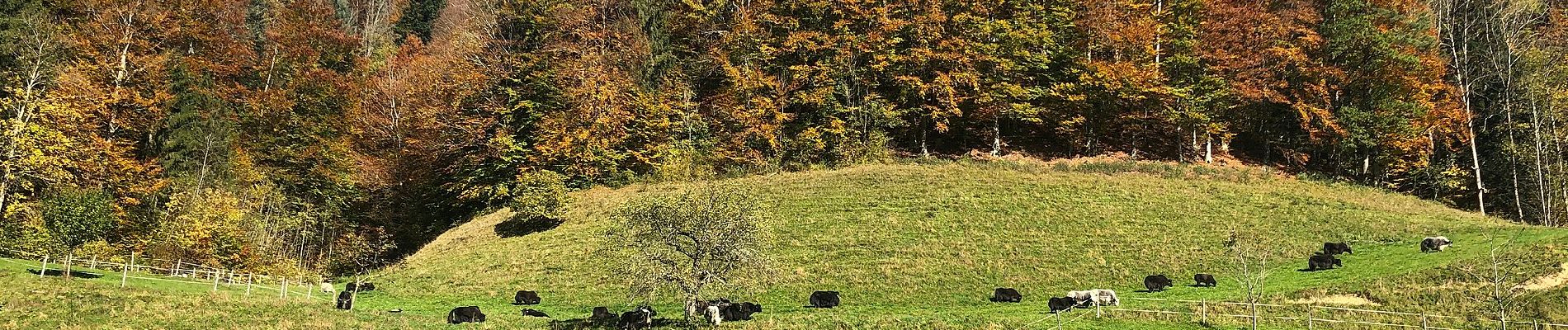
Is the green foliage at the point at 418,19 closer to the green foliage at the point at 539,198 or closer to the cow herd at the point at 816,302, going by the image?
the green foliage at the point at 539,198

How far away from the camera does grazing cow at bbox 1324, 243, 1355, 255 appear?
1491 inches

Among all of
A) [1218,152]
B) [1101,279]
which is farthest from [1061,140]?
[1101,279]

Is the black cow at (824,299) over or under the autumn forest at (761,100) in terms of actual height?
under

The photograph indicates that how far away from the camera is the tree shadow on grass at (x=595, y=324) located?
99.1 ft

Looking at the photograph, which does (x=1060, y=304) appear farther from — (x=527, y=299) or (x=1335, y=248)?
(x=527, y=299)

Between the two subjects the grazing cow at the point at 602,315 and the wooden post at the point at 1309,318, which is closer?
the wooden post at the point at 1309,318

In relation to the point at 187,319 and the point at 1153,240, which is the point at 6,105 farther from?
the point at 1153,240

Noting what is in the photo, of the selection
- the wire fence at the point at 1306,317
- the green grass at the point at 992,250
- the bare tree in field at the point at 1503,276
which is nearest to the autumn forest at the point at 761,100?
the green grass at the point at 992,250

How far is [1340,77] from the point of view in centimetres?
5716

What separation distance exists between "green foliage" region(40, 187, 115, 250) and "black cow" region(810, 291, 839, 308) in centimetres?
3960

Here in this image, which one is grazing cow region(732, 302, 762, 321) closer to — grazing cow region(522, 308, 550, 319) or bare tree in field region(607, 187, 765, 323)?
bare tree in field region(607, 187, 765, 323)

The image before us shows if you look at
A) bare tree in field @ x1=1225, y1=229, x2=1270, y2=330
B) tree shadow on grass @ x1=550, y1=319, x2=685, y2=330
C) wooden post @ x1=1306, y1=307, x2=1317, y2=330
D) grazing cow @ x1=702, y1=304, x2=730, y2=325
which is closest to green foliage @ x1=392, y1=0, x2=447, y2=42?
tree shadow on grass @ x1=550, y1=319, x2=685, y2=330

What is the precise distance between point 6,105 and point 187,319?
2536 cm

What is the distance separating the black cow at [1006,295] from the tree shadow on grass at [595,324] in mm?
13325
